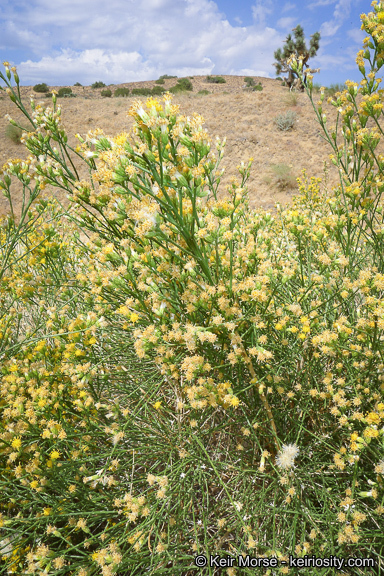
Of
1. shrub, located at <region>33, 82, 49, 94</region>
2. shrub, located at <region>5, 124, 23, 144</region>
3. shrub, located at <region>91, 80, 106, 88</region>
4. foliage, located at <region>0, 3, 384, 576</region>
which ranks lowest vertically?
foliage, located at <region>0, 3, 384, 576</region>

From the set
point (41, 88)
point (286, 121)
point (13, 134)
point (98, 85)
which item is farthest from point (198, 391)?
point (98, 85)

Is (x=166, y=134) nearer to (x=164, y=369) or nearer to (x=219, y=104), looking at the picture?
(x=164, y=369)

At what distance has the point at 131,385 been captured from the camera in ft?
7.80

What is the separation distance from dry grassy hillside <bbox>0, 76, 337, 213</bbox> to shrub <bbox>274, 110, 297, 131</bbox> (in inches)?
9.3

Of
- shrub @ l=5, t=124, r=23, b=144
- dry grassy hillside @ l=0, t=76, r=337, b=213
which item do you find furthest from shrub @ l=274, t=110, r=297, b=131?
shrub @ l=5, t=124, r=23, b=144

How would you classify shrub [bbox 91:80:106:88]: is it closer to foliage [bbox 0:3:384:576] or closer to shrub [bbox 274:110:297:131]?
shrub [bbox 274:110:297:131]

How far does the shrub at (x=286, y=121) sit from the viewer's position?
1511 cm

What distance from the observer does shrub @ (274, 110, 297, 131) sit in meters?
15.1

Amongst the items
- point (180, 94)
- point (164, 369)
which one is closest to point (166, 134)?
point (164, 369)

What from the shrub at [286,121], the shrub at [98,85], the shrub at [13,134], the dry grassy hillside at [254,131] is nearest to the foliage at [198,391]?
the dry grassy hillside at [254,131]

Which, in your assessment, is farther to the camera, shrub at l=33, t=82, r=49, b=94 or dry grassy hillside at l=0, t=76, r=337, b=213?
shrub at l=33, t=82, r=49, b=94

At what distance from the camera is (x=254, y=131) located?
15414 mm

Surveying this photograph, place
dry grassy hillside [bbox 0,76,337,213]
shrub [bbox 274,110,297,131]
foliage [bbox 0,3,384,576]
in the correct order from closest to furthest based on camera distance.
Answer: foliage [bbox 0,3,384,576], dry grassy hillside [bbox 0,76,337,213], shrub [bbox 274,110,297,131]

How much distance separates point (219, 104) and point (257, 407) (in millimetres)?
19499
